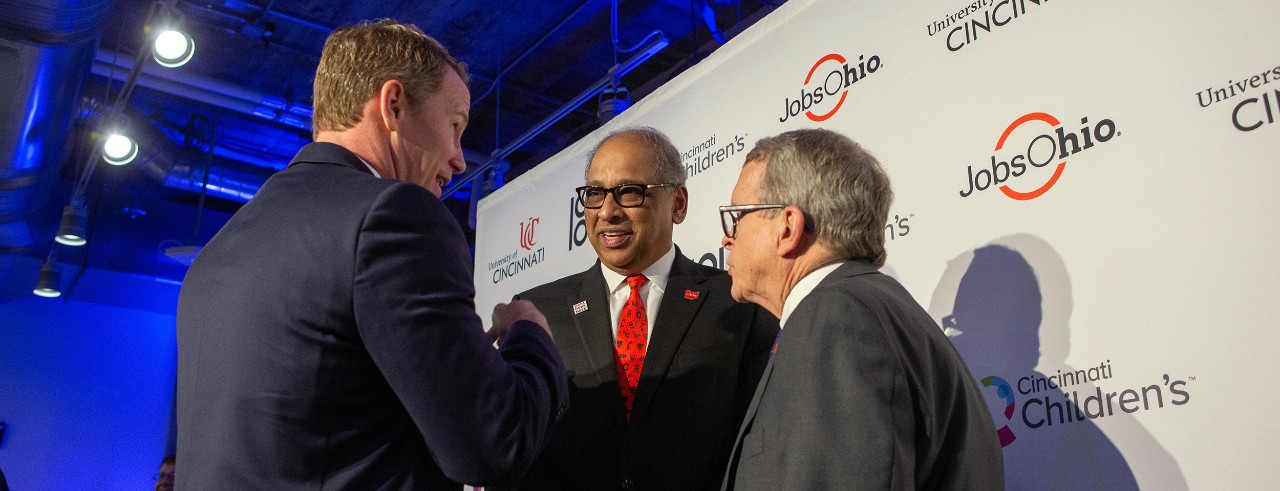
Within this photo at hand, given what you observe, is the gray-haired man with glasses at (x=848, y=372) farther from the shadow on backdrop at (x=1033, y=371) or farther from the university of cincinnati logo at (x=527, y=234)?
the university of cincinnati logo at (x=527, y=234)

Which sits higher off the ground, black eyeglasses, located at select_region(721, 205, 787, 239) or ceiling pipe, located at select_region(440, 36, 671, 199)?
ceiling pipe, located at select_region(440, 36, 671, 199)

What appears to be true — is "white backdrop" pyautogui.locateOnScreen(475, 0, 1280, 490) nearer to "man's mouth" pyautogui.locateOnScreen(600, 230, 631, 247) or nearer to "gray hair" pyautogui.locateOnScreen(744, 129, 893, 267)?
"gray hair" pyautogui.locateOnScreen(744, 129, 893, 267)

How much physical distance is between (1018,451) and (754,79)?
64.9 inches

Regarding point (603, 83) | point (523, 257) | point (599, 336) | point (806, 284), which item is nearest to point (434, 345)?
point (806, 284)

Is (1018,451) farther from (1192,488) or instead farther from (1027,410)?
(1192,488)

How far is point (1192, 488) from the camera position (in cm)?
182

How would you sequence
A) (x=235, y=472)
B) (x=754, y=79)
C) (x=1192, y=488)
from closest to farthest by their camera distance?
1. (x=235, y=472)
2. (x=1192, y=488)
3. (x=754, y=79)

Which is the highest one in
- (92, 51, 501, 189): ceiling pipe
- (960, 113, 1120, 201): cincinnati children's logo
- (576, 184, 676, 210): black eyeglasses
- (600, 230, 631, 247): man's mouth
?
(92, 51, 501, 189): ceiling pipe

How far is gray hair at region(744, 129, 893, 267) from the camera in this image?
1820mm

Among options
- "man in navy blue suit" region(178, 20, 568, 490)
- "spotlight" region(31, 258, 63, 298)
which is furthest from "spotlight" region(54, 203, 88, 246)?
"man in navy blue suit" region(178, 20, 568, 490)

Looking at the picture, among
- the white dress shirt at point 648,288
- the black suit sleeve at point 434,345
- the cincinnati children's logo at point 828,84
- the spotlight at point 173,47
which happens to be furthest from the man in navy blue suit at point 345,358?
the spotlight at point 173,47

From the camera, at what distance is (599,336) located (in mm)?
2434

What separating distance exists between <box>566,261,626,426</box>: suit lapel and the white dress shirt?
0.02 meters

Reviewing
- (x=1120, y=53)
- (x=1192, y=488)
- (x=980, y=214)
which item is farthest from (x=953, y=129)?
(x=1192, y=488)
